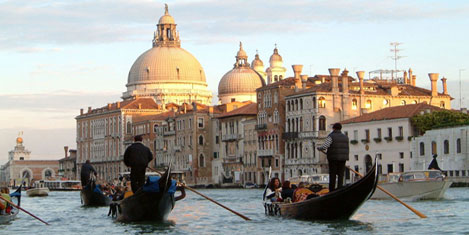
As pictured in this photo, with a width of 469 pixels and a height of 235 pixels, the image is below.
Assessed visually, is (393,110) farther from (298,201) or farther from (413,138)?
(298,201)

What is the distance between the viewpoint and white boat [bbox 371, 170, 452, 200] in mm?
35594

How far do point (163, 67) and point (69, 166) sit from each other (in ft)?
67.8

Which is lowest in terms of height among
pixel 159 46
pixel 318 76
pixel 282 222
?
pixel 282 222

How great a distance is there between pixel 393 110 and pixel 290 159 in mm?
10471

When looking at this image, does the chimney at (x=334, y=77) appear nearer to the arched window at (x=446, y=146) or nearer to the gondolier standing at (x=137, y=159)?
the arched window at (x=446, y=146)

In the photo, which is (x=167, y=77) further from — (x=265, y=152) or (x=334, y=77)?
(x=334, y=77)

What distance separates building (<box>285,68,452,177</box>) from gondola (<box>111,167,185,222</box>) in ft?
153

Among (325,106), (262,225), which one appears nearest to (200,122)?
(325,106)

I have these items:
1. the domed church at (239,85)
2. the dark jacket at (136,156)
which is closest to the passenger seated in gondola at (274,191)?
the dark jacket at (136,156)

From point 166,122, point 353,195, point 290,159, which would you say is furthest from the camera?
point 166,122

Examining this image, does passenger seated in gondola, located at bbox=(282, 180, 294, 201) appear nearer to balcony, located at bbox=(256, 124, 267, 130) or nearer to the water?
the water

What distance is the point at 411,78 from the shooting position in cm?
8506

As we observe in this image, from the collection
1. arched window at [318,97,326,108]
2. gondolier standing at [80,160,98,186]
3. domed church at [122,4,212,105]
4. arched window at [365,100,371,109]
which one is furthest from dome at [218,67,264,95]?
gondolier standing at [80,160,98,186]

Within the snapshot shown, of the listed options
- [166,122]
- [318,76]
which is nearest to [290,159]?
[318,76]
